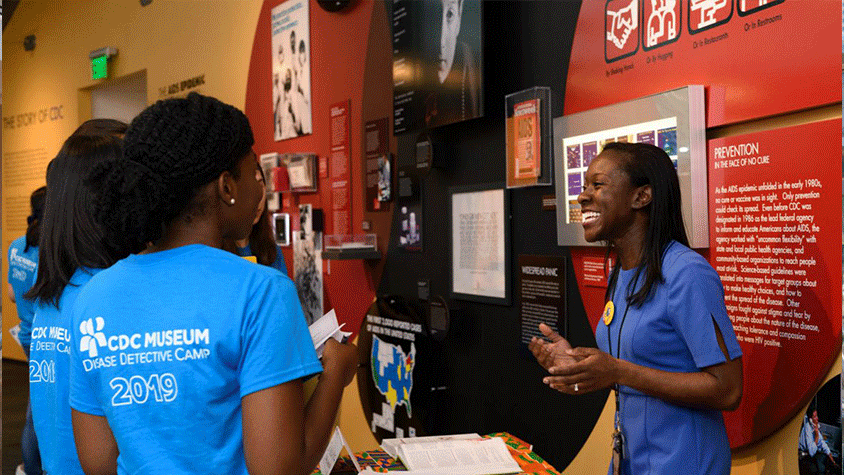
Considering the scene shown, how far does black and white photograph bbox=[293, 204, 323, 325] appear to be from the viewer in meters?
5.06

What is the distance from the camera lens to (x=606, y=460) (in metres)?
2.93

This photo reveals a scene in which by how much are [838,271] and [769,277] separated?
0.22 metres

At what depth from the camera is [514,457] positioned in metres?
2.24

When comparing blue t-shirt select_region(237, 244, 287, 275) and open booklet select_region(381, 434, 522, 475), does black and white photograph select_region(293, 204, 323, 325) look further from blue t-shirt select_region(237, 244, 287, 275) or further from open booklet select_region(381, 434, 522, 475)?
open booklet select_region(381, 434, 522, 475)

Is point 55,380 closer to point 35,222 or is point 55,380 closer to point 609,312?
point 609,312

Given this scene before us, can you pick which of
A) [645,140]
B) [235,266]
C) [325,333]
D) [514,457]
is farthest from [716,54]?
[235,266]

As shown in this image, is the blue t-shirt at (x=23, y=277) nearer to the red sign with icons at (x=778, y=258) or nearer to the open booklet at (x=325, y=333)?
the open booklet at (x=325, y=333)

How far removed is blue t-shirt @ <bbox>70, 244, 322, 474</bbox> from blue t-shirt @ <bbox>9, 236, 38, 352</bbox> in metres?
2.60

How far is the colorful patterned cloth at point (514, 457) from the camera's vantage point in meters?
2.14

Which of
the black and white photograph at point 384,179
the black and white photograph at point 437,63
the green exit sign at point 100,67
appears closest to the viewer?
the black and white photograph at point 437,63

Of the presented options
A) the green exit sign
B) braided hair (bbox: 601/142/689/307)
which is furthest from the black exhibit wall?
the green exit sign

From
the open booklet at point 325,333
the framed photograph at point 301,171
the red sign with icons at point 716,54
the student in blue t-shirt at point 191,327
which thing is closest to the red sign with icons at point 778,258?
the red sign with icons at point 716,54

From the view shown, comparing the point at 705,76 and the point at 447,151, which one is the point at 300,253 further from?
the point at 705,76

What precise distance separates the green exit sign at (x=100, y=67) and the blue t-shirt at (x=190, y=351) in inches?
256
